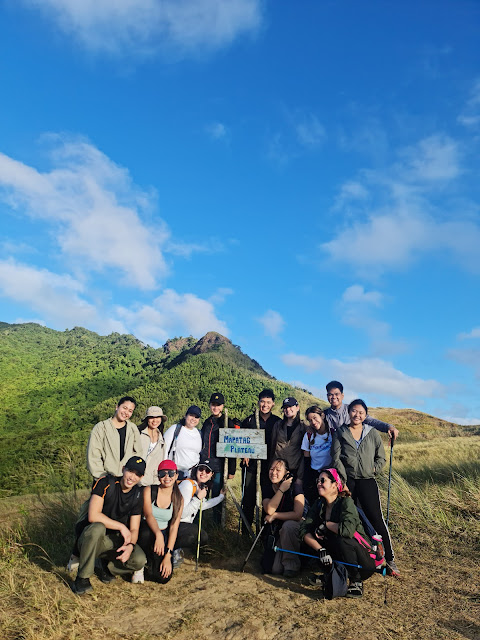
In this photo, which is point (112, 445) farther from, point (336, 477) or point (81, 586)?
point (336, 477)

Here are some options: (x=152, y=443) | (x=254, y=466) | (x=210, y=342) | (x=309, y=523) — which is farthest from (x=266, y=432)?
(x=210, y=342)

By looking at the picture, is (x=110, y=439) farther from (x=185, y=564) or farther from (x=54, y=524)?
(x=54, y=524)

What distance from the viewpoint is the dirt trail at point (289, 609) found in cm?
388

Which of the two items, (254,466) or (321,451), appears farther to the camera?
(254,466)

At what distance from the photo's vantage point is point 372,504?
5332 millimetres

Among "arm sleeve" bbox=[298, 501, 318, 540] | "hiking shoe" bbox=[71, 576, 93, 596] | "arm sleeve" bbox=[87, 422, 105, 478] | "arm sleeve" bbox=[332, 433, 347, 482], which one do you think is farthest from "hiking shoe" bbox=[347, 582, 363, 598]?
"arm sleeve" bbox=[87, 422, 105, 478]

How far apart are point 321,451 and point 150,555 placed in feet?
7.88

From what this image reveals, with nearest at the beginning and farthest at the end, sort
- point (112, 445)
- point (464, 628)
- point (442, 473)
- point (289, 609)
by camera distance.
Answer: point (464, 628)
point (289, 609)
point (112, 445)
point (442, 473)

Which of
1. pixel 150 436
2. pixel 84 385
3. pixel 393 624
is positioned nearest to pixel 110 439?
pixel 150 436

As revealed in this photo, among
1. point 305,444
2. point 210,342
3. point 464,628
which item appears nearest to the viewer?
point 464,628

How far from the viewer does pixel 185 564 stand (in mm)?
5742

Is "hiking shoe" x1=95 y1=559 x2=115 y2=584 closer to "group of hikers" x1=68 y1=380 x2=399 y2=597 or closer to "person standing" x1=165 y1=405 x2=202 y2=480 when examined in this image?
"group of hikers" x1=68 y1=380 x2=399 y2=597

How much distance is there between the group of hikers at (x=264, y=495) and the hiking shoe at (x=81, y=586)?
12 millimetres

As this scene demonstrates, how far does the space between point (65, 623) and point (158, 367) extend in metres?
54.6
